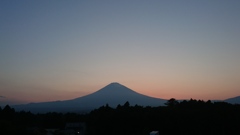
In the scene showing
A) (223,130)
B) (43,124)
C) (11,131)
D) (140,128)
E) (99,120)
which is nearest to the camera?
(11,131)

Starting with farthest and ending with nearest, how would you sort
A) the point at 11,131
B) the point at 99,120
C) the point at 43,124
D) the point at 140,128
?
the point at 43,124
the point at 99,120
the point at 140,128
the point at 11,131

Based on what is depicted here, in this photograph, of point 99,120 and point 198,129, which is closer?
point 198,129

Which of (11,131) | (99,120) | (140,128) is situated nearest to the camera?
(11,131)

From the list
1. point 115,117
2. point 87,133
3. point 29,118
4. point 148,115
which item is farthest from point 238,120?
point 29,118

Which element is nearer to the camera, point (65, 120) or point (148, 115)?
point (148, 115)

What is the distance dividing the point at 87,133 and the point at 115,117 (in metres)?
2.10

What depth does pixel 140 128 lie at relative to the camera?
73.3ft

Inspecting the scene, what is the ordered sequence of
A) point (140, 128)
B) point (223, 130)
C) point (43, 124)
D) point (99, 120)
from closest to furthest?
point (223, 130) → point (140, 128) → point (99, 120) → point (43, 124)

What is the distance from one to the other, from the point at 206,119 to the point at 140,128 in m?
4.10

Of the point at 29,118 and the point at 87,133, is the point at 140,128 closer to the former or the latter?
the point at 87,133

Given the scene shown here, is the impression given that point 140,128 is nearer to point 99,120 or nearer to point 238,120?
point 99,120

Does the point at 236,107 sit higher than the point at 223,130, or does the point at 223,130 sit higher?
the point at 236,107

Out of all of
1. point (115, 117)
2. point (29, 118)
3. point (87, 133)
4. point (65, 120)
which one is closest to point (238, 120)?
point (115, 117)

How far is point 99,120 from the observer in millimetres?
23953
